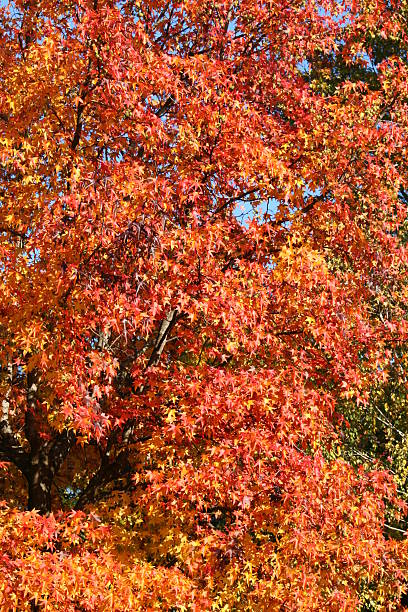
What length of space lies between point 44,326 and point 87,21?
10.3 feet

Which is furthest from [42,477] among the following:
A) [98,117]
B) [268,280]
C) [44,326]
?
[98,117]

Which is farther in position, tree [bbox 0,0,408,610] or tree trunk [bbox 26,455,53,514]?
tree trunk [bbox 26,455,53,514]

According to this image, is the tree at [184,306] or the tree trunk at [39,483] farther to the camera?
the tree trunk at [39,483]

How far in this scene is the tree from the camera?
6719mm

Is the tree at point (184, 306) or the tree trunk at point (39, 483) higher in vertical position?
the tree at point (184, 306)

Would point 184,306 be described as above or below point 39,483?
above

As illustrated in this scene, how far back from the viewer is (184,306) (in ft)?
24.2

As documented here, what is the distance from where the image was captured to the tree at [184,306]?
6719 mm

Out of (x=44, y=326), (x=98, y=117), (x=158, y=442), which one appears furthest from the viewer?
(x=98, y=117)

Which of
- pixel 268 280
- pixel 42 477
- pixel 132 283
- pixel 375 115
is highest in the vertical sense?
pixel 375 115

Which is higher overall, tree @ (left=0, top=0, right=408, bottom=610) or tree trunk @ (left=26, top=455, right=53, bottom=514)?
tree @ (left=0, top=0, right=408, bottom=610)

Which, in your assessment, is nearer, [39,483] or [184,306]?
[184,306]

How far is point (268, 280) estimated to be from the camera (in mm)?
7809

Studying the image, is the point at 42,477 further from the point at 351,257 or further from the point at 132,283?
the point at 351,257
